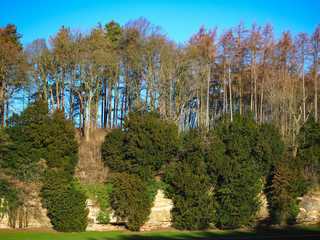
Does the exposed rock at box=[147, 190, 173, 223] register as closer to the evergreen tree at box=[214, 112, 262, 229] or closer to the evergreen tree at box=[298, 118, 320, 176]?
the evergreen tree at box=[214, 112, 262, 229]

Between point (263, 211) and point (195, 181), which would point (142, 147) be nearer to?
point (195, 181)

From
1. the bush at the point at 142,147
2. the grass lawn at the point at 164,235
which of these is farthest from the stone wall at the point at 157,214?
the bush at the point at 142,147

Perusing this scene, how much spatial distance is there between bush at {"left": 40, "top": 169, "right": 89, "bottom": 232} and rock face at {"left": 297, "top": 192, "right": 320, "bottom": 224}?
16479 mm

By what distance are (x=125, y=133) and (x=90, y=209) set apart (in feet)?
22.9

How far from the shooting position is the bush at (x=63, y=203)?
23.6 m

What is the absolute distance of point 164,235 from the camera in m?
22.9

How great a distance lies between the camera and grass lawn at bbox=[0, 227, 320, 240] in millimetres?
21516

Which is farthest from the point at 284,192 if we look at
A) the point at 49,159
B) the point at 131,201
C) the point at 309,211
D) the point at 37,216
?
the point at 37,216

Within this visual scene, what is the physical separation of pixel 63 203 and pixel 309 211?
18.7m

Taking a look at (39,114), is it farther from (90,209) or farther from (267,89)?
(267,89)

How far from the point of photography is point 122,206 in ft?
79.6

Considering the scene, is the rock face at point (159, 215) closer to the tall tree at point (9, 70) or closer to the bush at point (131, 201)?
the bush at point (131, 201)

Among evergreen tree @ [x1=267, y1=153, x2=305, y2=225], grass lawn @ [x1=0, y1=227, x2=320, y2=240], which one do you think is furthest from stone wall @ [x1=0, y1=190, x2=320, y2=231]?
grass lawn @ [x1=0, y1=227, x2=320, y2=240]

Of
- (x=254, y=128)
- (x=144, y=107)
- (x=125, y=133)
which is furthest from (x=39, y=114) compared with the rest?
(x=254, y=128)
